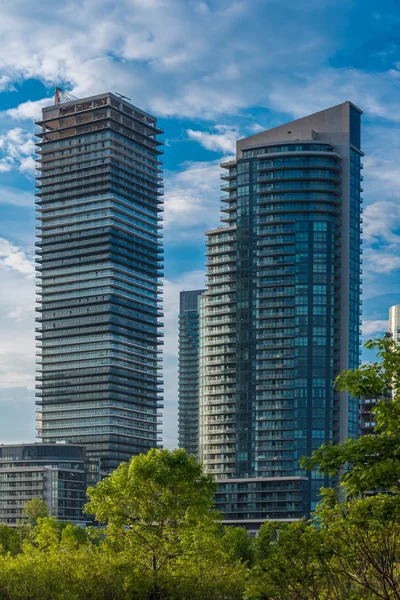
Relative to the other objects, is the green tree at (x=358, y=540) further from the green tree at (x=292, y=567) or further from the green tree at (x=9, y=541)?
the green tree at (x=9, y=541)

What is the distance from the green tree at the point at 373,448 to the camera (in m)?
28.4

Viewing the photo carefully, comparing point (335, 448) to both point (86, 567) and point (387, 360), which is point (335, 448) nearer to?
point (387, 360)

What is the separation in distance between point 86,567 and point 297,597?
3307cm

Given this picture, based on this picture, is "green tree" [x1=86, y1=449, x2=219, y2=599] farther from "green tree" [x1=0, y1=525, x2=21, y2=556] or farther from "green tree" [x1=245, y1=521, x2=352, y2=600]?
"green tree" [x1=0, y1=525, x2=21, y2=556]

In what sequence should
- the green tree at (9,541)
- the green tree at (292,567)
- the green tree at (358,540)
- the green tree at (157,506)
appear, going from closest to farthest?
the green tree at (358,540) → the green tree at (292,567) → the green tree at (157,506) → the green tree at (9,541)

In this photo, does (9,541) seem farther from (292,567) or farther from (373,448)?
(373,448)

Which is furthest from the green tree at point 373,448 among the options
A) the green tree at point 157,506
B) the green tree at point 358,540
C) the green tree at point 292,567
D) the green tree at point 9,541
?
the green tree at point 9,541

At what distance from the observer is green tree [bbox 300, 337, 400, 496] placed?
28.4m

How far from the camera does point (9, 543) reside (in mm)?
140625

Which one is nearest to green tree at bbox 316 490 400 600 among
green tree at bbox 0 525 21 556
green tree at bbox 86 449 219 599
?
green tree at bbox 86 449 219 599

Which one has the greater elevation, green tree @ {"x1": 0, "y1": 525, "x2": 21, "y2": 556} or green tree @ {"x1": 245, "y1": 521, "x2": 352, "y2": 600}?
green tree @ {"x1": 245, "y1": 521, "x2": 352, "y2": 600}

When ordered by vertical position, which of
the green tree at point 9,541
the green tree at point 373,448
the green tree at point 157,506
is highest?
the green tree at point 373,448

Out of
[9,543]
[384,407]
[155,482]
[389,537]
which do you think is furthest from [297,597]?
[9,543]

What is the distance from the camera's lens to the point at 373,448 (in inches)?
1156
